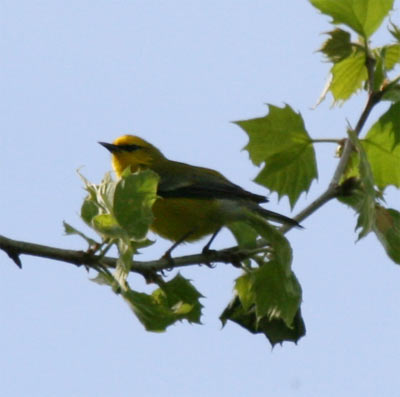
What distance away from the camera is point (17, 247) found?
9.30ft

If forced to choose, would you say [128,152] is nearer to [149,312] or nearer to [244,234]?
[244,234]

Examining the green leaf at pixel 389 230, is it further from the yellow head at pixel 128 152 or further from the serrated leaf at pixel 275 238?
the yellow head at pixel 128 152

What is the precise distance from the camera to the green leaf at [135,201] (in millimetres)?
2693

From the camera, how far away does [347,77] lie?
4.07m

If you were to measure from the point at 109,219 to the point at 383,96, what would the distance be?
1.51 m

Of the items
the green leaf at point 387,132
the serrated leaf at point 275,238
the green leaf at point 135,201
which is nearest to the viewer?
the green leaf at point 135,201

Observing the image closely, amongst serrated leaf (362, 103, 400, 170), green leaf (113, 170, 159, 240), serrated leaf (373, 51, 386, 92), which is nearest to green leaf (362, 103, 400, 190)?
serrated leaf (362, 103, 400, 170)

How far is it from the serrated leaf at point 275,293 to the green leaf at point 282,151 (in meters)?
0.57

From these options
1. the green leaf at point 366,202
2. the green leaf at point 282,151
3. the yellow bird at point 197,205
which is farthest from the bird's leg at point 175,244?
the green leaf at point 366,202

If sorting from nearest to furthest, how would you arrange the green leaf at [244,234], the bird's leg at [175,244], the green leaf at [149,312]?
the green leaf at [149,312] → the green leaf at [244,234] → the bird's leg at [175,244]

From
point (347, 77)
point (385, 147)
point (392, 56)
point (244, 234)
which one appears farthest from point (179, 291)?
point (392, 56)

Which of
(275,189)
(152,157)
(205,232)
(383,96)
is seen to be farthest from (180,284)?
(152,157)

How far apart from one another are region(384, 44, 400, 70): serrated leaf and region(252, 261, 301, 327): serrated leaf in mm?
1241

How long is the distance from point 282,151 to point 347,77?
1.85 ft
